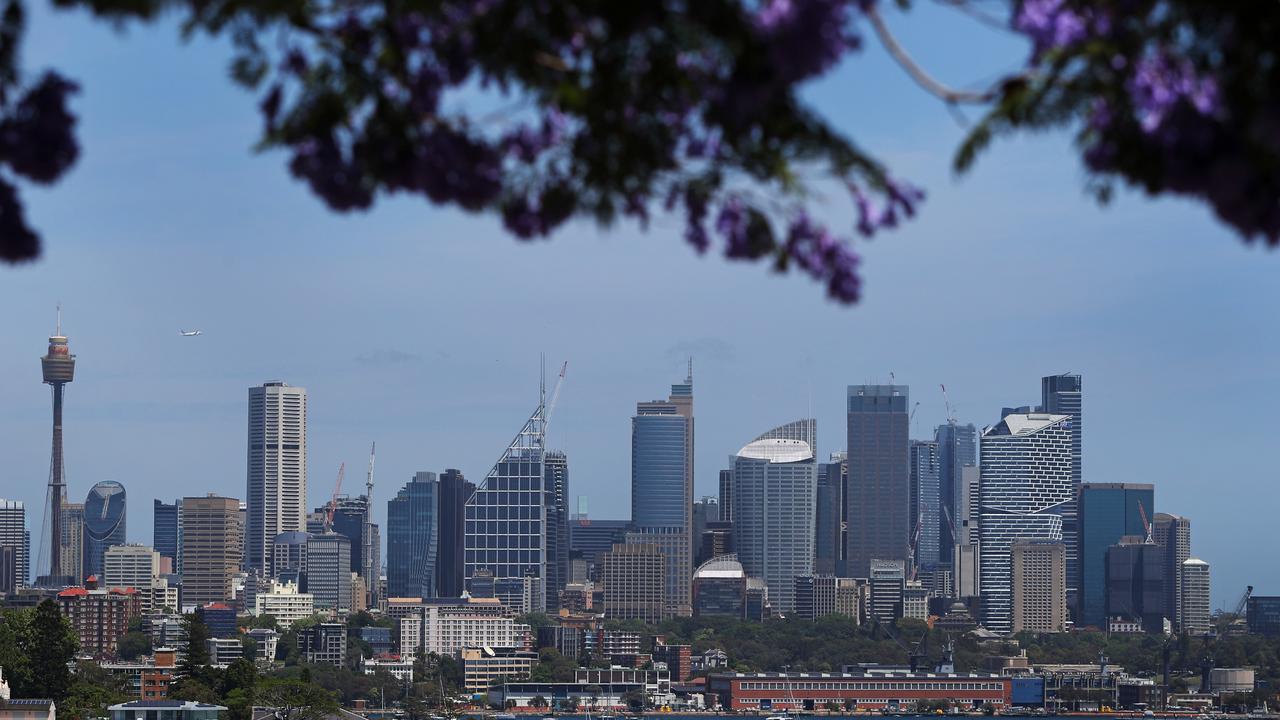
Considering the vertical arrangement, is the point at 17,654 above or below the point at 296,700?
above

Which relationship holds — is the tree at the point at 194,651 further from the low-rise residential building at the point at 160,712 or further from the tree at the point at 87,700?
the low-rise residential building at the point at 160,712

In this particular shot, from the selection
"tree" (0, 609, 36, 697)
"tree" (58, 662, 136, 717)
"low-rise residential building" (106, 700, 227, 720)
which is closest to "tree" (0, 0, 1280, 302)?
"low-rise residential building" (106, 700, 227, 720)

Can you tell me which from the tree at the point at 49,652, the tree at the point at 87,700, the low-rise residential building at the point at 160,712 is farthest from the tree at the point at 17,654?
the low-rise residential building at the point at 160,712

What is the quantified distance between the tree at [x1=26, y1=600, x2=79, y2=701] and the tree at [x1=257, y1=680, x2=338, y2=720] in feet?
29.8

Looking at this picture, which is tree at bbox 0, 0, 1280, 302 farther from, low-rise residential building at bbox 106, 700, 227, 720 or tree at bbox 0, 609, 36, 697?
tree at bbox 0, 609, 36, 697

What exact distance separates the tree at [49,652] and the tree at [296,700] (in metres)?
9.08

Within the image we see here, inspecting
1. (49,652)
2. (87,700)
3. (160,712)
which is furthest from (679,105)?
(87,700)

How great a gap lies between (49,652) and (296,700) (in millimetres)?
11156

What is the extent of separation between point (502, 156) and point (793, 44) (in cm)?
215

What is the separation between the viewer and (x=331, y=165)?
1066 cm

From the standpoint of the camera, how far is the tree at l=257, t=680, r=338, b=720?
100938mm

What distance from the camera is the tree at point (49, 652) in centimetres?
9681

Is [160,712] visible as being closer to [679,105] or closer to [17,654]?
[17,654]

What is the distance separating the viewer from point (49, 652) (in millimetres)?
97625
